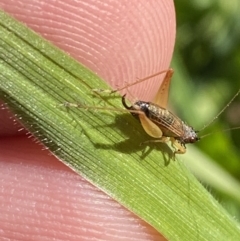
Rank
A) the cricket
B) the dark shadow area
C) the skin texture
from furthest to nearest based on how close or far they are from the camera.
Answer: the cricket, the skin texture, the dark shadow area

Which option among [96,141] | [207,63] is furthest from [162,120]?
[207,63]

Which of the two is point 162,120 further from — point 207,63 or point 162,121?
point 207,63

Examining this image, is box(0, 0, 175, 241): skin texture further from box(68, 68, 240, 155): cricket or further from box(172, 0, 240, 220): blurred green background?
box(172, 0, 240, 220): blurred green background

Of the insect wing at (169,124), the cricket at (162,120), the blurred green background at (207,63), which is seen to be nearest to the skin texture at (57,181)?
the cricket at (162,120)

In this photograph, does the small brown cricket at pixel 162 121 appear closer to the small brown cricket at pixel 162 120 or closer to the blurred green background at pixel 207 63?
the small brown cricket at pixel 162 120

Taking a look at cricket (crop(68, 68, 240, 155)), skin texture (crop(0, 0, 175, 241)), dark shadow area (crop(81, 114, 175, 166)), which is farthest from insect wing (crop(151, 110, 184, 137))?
skin texture (crop(0, 0, 175, 241))
